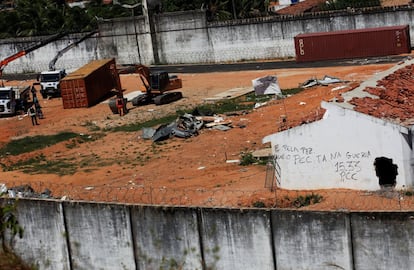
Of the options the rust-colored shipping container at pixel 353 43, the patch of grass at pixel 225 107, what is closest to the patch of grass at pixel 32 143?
the patch of grass at pixel 225 107

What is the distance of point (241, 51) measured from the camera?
6625cm

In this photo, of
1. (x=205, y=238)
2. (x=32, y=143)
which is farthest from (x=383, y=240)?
(x=32, y=143)

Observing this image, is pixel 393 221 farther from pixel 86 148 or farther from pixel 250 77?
pixel 250 77

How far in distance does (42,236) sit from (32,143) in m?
21.0

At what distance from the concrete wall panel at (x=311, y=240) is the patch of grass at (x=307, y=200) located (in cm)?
640

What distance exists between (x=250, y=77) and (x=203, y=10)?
11.6 m

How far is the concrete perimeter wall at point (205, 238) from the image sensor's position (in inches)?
802

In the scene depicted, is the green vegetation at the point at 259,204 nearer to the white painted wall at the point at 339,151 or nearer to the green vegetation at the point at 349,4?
the white painted wall at the point at 339,151

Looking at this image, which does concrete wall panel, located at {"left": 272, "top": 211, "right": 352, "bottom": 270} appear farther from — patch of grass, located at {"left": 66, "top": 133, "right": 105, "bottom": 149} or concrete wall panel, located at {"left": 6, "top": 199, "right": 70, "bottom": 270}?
patch of grass, located at {"left": 66, "top": 133, "right": 105, "bottom": 149}

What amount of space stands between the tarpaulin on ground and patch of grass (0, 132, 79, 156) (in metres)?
→ 11.0

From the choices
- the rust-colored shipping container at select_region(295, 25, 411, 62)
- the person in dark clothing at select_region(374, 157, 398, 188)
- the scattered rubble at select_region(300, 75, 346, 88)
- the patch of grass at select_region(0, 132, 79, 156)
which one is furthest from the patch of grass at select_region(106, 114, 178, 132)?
the person in dark clothing at select_region(374, 157, 398, 188)

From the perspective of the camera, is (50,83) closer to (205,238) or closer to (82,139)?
(82,139)

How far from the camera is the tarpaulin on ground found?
49.5m

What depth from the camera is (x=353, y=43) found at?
59219mm
